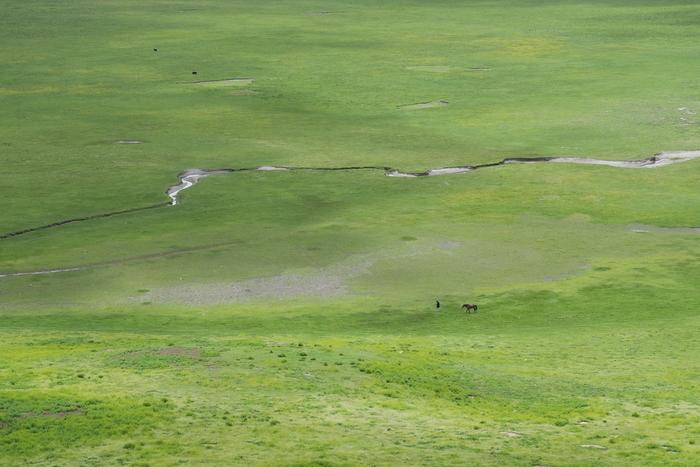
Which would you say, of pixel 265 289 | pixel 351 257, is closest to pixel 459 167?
pixel 351 257

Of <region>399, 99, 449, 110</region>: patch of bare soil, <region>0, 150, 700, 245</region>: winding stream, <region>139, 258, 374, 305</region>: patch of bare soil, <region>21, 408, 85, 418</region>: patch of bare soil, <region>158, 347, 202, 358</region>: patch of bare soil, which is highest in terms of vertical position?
<region>21, 408, 85, 418</region>: patch of bare soil

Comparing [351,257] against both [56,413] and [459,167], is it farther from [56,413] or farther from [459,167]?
[56,413]

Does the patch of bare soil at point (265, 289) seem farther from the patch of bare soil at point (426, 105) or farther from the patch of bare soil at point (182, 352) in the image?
the patch of bare soil at point (426, 105)

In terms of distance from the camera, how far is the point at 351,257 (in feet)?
186

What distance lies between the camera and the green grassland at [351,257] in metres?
33.0

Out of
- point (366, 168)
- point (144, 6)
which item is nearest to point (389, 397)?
point (366, 168)

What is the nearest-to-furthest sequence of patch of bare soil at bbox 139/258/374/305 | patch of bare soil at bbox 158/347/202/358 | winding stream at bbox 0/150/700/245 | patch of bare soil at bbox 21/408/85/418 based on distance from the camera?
1. patch of bare soil at bbox 21/408/85/418
2. patch of bare soil at bbox 158/347/202/358
3. patch of bare soil at bbox 139/258/374/305
4. winding stream at bbox 0/150/700/245

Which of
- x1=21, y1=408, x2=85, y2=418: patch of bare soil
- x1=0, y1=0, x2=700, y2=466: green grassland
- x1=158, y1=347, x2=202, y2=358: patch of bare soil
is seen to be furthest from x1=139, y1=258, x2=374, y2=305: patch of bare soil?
x1=21, y1=408, x2=85, y2=418: patch of bare soil

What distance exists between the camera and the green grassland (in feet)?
108

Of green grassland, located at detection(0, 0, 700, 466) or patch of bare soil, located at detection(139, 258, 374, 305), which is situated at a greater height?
green grassland, located at detection(0, 0, 700, 466)

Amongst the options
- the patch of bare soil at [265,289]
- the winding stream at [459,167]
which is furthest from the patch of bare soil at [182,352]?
the winding stream at [459,167]

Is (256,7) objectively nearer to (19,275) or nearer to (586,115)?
(586,115)

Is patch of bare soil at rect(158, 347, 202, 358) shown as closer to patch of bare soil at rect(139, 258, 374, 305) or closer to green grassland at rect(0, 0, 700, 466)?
green grassland at rect(0, 0, 700, 466)

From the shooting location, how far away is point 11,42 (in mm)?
126938
